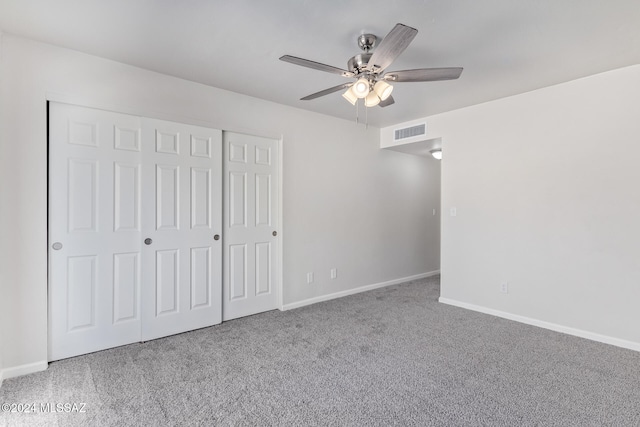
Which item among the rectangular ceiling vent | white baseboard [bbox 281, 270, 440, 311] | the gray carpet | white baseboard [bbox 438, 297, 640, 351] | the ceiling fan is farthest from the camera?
the rectangular ceiling vent

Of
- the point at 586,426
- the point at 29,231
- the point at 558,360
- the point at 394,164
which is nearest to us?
the point at 586,426

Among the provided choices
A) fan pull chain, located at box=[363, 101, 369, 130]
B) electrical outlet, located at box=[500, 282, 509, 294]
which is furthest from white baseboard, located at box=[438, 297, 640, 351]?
fan pull chain, located at box=[363, 101, 369, 130]

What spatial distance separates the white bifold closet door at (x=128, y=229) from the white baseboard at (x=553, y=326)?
2.91 meters

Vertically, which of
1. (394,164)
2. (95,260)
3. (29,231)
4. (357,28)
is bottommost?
(95,260)

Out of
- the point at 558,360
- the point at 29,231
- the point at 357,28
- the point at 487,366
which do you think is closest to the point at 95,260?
the point at 29,231

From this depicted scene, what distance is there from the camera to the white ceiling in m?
1.94

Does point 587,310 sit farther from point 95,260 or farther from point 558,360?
point 95,260

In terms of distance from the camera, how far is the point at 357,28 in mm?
2135

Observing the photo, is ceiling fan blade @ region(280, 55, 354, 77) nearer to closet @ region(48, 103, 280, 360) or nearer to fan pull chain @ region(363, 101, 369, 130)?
closet @ region(48, 103, 280, 360)

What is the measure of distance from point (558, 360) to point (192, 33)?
148 inches

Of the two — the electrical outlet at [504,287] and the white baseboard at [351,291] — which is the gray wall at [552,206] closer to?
the electrical outlet at [504,287]

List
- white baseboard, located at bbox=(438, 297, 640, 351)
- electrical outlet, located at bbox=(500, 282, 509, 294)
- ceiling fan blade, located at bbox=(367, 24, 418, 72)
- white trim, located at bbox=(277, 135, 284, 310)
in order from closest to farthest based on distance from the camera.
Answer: ceiling fan blade, located at bbox=(367, 24, 418, 72) < white baseboard, located at bbox=(438, 297, 640, 351) < electrical outlet, located at bbox=(500, 282, 509, 294) < white trim, located at bbox=(277, 135, 284, 310)

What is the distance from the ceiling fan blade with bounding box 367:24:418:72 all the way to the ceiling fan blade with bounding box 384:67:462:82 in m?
0.12

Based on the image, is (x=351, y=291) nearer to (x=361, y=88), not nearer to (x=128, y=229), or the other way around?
(x=128, y=229)
